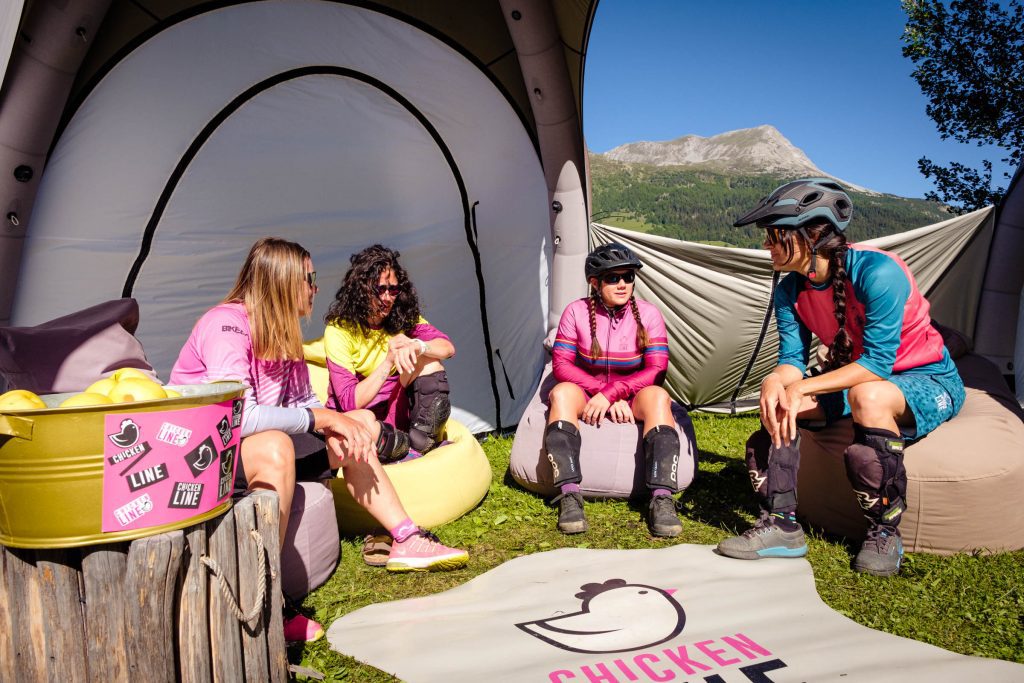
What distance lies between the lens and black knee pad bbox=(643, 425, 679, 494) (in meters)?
3.16

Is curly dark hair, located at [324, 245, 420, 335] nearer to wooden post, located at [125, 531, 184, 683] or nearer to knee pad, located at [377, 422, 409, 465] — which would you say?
knee pad, located at [377, 422, 409, 465]

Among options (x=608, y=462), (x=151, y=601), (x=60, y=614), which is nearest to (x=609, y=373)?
(x=608, y=462)

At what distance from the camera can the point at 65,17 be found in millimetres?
2994

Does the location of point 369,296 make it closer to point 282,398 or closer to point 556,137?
point 282,398

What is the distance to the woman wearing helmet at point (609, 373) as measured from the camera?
3.25 metres

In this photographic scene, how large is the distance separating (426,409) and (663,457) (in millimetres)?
1059

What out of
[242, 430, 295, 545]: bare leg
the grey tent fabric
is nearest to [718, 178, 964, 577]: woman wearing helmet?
[242, 430, 295, 545]: bare leg

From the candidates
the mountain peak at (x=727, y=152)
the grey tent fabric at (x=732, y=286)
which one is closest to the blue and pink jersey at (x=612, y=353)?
the grey tent fabric at (x=732, y=286)

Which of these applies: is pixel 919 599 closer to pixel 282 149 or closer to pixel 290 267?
pixel 290 267

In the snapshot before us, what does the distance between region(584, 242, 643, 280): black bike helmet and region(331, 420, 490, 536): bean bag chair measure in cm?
103

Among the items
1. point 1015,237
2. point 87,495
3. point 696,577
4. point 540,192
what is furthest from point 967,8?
point 87,495

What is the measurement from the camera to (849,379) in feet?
8.81

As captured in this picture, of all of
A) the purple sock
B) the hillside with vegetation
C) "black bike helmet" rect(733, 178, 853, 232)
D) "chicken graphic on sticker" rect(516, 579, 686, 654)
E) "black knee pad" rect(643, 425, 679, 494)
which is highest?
the hillside with vegetation

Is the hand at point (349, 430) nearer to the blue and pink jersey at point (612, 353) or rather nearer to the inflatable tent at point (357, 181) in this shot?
the blue and pink jersey at point (612, 353)
